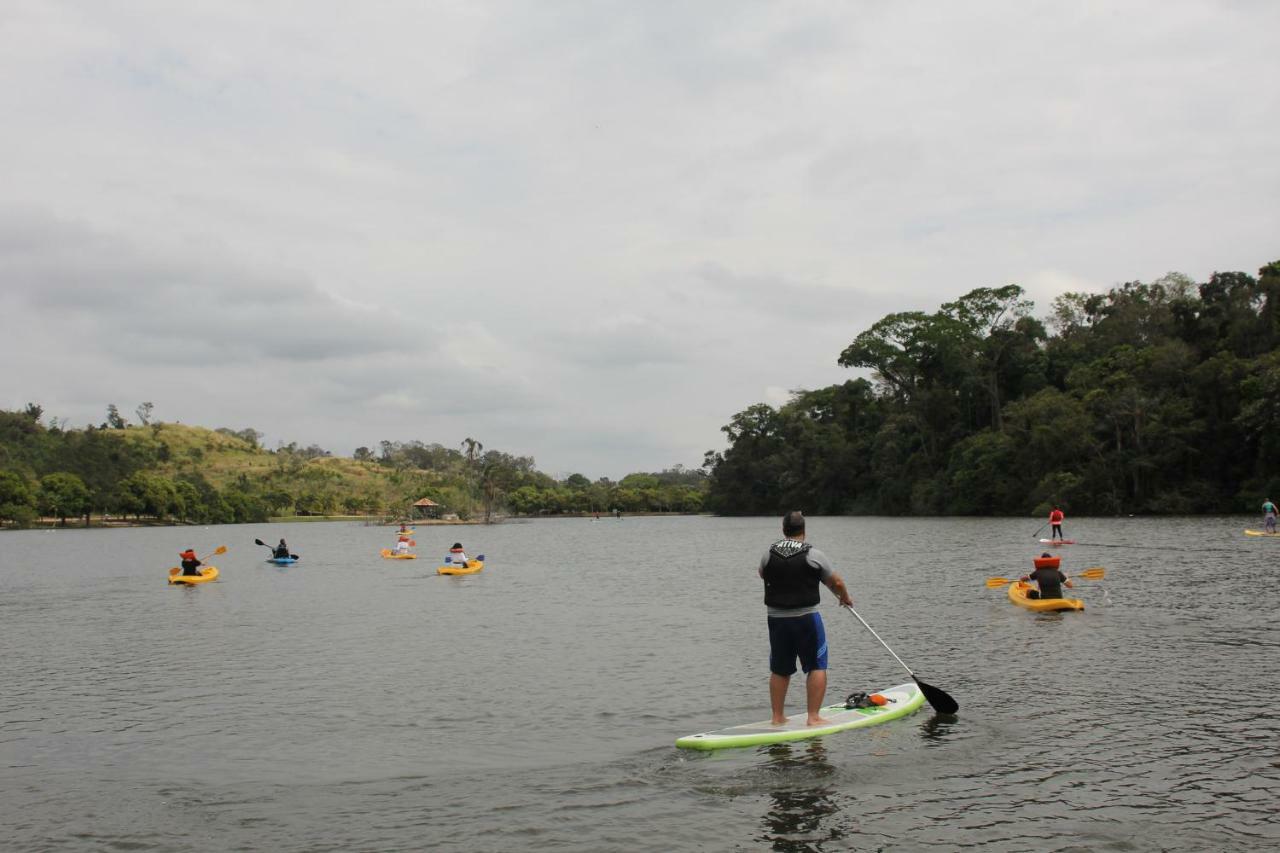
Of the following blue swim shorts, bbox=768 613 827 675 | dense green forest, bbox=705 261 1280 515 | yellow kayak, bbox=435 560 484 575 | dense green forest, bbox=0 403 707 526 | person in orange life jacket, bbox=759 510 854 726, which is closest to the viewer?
person in orange life jacket, bbox=759 510 854 726

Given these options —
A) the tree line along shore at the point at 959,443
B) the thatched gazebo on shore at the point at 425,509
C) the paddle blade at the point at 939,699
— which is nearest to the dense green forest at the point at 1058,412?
the tree line along shore at the point at 959,443

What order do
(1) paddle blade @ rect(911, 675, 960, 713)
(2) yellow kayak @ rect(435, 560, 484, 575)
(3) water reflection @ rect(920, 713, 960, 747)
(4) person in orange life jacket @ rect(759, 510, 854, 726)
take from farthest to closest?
(2) yellow kayak @ rect(435, 560, 484, 575)
(1) paddle blade @ rect(911, 675, 960, 713)
(3) water reflection @ rect(920, 713, 960, 747)
(4) person in orange life jacket @ rect(759, 510, 854, 726)

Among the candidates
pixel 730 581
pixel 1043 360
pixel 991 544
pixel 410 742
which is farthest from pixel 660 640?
pixel 1043 360

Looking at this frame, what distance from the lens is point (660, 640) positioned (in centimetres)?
1986

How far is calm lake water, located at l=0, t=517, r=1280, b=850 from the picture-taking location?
27.8 ft

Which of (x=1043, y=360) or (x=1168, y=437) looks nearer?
(x=1168, y=437)

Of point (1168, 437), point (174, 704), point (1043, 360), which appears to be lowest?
point (174, 704)

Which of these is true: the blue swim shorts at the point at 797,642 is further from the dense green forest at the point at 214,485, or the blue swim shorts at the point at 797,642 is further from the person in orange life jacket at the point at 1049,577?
the dense green forest at the point at 214,485

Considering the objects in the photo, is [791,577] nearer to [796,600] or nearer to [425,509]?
[796,600]

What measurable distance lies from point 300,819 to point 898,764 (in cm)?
603

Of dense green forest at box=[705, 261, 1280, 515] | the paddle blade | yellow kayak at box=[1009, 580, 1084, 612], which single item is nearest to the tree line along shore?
dense green forest at box=[705, 261, 1280, 515]

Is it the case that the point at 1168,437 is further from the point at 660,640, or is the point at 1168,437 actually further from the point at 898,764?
the point at 898,764

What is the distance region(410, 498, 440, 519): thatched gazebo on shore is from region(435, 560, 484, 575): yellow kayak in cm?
9325

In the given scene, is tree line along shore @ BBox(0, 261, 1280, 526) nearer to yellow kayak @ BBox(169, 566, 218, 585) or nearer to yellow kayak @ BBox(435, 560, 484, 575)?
yellow kayak @ BBox(435, 560, 484, 575)
